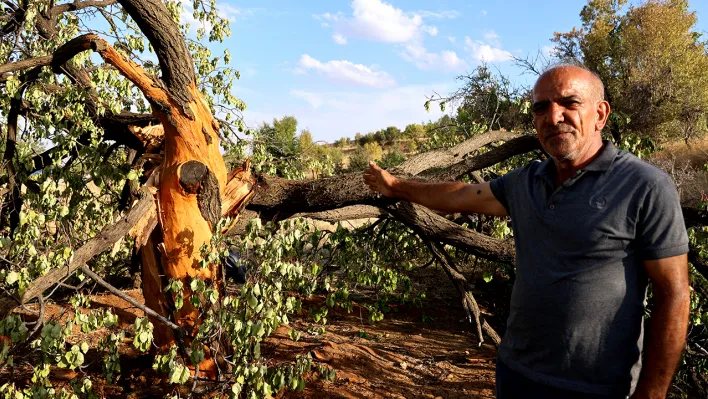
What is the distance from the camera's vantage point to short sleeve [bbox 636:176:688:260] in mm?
1762

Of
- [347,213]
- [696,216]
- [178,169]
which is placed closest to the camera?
[178,169]

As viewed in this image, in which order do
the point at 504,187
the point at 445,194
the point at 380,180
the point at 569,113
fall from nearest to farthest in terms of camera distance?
the point at 569,113 < the point at 504,187 < the point at 445,194 < the point at 380,180

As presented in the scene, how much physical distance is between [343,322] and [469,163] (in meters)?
4.35

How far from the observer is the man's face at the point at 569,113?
2.06 meters

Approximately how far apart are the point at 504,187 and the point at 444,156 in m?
3.20

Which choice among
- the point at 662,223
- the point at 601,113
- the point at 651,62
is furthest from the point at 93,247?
the point at 651,62

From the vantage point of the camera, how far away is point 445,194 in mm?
2738

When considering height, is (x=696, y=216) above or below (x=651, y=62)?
below

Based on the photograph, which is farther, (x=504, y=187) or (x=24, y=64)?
(x=24, y=64)

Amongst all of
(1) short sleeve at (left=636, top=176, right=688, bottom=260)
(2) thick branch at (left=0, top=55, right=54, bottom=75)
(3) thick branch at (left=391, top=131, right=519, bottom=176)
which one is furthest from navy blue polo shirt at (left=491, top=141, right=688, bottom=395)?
(2) thick branch at (left=0, top=55, right=54, bottom=75)

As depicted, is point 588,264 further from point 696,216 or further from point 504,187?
point 696,216

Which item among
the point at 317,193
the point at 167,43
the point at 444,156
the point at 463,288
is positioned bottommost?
the point at 463,288

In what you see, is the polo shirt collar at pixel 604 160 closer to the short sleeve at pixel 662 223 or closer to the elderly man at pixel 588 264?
the elderly man at pixel 588 264

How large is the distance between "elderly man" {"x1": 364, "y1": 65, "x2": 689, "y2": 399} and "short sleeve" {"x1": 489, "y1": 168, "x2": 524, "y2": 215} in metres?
0.09
